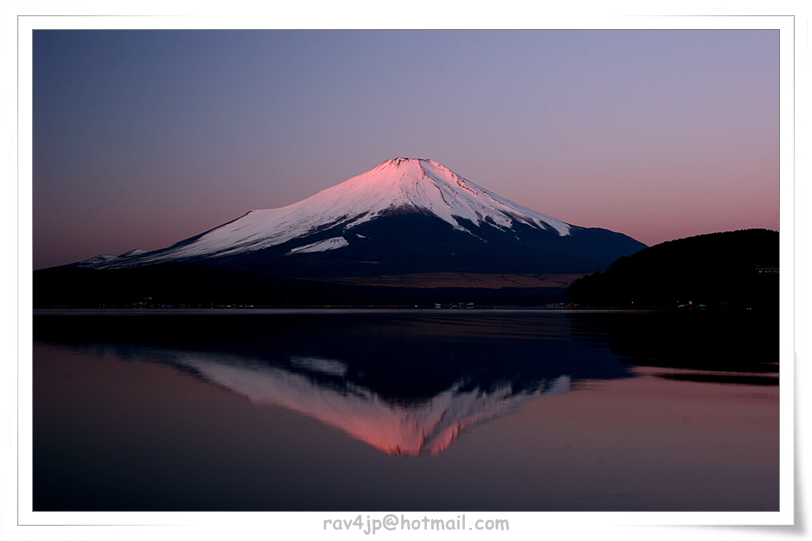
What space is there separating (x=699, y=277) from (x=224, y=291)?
309 feet

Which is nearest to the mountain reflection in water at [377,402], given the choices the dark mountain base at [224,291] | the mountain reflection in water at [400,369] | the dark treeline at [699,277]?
the mountain reflection in water at [400,369]

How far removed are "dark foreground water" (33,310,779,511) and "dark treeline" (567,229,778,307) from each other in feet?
257

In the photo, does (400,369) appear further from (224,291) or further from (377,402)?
(224,291)

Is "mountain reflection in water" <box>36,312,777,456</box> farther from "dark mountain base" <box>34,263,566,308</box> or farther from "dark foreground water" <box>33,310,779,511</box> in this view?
"dark mountain base" <box>34,263,566,308</box>

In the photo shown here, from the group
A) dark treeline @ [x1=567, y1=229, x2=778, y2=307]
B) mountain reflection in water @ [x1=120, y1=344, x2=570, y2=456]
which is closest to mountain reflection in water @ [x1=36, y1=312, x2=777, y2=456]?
mountain reflection in water @ [x1=120, y1=344, x2=570, y2=456]

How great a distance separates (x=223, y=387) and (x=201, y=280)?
153216 millimetres

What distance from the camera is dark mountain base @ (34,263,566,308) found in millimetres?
138413

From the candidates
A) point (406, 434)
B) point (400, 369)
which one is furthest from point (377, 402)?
point (400, 369)

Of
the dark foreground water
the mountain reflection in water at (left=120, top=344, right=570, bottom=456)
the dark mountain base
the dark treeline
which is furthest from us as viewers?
the dark mountain base

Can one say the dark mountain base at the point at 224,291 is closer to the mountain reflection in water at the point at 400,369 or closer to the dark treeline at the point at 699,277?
the dark treeline at the point at 699,277

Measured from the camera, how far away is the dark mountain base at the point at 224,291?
138 metres
